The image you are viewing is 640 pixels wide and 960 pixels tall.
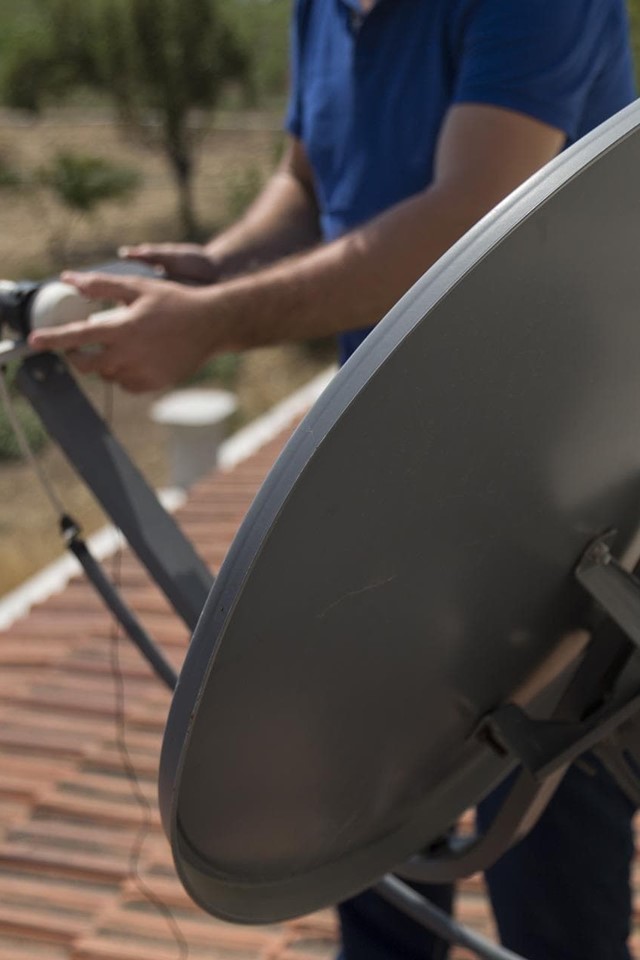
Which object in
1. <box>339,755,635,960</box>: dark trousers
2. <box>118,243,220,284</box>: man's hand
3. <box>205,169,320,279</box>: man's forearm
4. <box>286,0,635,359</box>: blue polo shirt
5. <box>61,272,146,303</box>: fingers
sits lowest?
<box>339,755,635,960</box>: dark trousers

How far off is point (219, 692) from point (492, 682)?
34cm

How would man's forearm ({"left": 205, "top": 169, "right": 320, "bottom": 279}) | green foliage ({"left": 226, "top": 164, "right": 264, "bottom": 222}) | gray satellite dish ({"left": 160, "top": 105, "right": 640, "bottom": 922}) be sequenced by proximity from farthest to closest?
1. green foliage ({"left": 226, "top": 164, "right": 264, "bottom": 222})
2. man's forearm ({"left": 205, "top": 169, "right": 320, "bottom": 279})
3. gray satellite dish ({"left": 160, "top": 105, "right": 640, "bottom": 922})

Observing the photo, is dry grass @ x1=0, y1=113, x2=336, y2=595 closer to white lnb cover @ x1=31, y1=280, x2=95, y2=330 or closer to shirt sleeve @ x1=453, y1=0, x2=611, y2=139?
white lnb cover @ x1=31, y1=280, x2=95, y2=330

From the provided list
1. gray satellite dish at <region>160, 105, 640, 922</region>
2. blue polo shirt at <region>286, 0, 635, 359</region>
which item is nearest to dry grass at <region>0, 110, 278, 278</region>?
blue polo shirt at <region>286, 0, 635, 359</region>

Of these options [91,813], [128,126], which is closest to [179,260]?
[91,813]

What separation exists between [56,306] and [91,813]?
1683mm

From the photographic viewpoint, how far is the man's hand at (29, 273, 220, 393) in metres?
1.43

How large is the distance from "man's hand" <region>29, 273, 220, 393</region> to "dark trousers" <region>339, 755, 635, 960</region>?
2.10ft

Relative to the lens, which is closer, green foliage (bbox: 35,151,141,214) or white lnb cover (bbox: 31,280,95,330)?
white lnb cover (bbox: 31,280,95,330)

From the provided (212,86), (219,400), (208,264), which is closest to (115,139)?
(212,86)

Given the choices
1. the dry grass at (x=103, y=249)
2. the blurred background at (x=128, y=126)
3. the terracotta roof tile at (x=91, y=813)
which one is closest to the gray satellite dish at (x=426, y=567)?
the terracotta roof tile at (x=91, y=813)

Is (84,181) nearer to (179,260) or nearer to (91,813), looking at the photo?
(91,813)

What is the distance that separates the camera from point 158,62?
22984mm

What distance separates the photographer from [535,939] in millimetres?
1699
